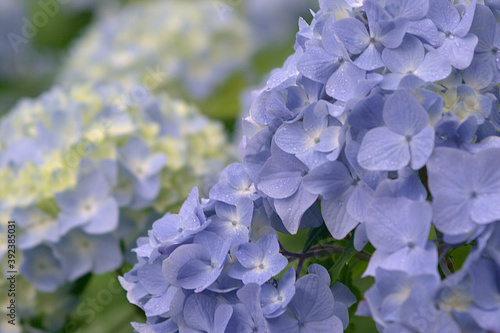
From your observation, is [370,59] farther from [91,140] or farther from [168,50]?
[168,50]

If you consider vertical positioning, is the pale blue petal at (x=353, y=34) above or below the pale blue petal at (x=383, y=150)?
above

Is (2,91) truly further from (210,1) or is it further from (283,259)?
(283,259)

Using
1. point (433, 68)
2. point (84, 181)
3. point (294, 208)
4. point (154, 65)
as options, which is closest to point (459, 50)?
point (433, 68)

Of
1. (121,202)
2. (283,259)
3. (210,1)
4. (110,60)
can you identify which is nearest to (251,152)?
(283,259)

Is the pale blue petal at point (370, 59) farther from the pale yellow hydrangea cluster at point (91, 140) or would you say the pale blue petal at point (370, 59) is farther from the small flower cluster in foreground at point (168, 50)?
the small flower cluster in foreground at point (168, 50)

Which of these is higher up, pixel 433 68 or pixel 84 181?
pixel 433 68

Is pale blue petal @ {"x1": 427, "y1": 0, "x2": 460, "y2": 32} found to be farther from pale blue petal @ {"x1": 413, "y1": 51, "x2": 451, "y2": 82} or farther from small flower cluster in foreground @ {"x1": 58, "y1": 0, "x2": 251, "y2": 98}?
small flower cluster in foreground @ {"x1": 58, "y1": 0, "x2": 251, "y2": 98}

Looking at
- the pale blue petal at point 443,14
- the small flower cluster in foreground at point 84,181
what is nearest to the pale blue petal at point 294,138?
the pale blue petal at point 443,14
